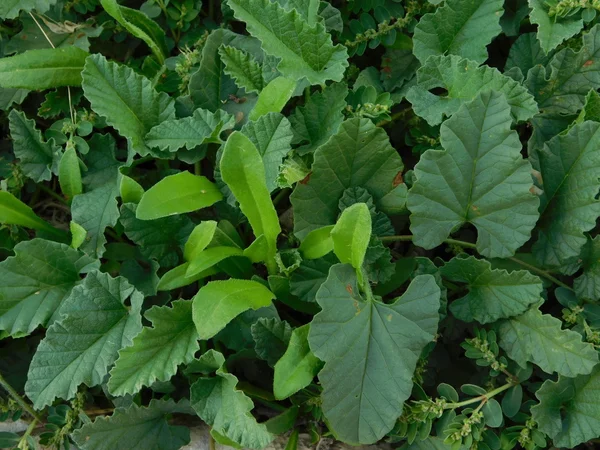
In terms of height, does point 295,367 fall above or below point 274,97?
below

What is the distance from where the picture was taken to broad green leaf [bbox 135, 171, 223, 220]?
1.37 meters

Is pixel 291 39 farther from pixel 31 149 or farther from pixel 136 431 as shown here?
pixel 136 431

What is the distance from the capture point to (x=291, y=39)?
1.45 metres

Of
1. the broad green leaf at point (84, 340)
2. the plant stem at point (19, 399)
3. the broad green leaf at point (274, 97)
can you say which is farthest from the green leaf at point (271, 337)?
the plant stem at point (19, 399)

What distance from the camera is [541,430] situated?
131 centimetres

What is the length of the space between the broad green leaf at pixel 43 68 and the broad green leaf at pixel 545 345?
3.83 feet

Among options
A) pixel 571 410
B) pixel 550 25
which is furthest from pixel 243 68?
pixel 571 410

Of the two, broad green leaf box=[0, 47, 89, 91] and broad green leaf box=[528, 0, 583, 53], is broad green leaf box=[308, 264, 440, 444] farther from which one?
broad green leaf box=[0, 47, 89, 91]

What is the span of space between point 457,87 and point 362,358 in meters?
0.63

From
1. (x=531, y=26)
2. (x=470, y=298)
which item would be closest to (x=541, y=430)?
(x=470, y=298)

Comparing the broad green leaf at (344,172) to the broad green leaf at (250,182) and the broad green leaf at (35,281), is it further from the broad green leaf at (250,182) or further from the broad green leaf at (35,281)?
the broad green leaf at (35,281)

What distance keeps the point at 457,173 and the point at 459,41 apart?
0.38 m

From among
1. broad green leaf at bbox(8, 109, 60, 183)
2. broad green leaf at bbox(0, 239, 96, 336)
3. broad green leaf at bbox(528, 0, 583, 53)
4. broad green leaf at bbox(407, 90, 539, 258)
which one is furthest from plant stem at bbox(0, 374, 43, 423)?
broad green leaf at bbox(528, 0, 583, 53)

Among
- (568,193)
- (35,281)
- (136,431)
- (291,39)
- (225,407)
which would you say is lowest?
(136,431)
